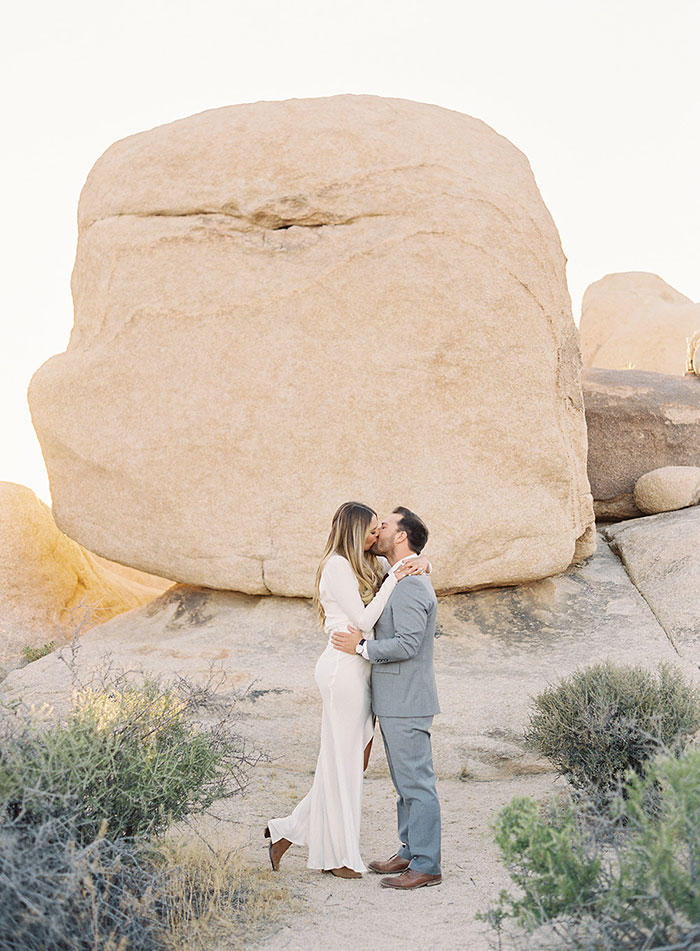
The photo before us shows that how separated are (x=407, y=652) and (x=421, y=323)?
11.9ft

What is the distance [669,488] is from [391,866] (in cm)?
584

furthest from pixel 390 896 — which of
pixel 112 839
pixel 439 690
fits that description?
pixel 439 690

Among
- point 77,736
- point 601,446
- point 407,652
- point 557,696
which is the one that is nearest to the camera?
point 77,736

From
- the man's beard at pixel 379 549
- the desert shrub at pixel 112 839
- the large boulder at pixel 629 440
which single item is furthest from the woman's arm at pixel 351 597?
the large boulder at pixel 629 440

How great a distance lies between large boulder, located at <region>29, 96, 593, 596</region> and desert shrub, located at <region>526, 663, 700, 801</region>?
192 centimetres

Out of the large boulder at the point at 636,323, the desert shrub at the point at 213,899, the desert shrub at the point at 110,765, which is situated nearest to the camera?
the desert shrub at the point at 110,765

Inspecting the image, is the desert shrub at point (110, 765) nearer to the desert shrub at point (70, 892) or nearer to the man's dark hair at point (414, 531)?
the desert shrub at point (70, 892)

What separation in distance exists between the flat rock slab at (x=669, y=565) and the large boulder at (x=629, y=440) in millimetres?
506

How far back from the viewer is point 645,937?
111 inches

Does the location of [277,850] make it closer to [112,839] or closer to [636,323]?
[112,839]

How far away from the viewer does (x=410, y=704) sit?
14.5 ft

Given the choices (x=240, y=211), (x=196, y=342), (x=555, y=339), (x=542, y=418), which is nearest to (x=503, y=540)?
(x=542, y=418)

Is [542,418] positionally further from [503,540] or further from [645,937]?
[645,937]

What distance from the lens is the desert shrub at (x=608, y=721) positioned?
17.2 feet
